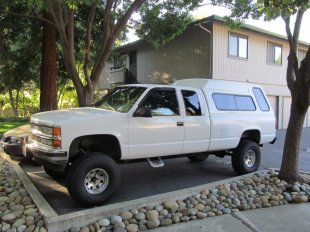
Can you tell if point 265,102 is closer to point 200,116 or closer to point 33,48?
point 200,116

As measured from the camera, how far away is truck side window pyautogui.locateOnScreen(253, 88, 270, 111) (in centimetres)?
891

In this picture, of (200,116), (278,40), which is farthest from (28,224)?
(278,40)

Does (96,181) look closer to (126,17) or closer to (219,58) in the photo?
(126,17)

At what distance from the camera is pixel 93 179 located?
561 centimetres

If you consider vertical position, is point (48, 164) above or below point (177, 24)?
below

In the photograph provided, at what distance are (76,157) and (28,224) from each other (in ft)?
4.84

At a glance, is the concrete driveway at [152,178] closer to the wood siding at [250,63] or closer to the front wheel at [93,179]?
the front wheel at [93,179]

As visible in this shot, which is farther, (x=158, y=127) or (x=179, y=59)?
(x=179, y=59)

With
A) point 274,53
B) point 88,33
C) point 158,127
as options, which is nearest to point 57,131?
point 158,127

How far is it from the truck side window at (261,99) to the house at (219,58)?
26.9 feet

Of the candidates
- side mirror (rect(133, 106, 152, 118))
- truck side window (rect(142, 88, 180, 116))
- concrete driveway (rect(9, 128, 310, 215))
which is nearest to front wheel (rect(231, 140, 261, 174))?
concrete driveway (rect(9, 128, 310, 215))

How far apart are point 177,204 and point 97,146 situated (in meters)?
1.72

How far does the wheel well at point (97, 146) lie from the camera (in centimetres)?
577

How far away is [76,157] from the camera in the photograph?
5.94 m
